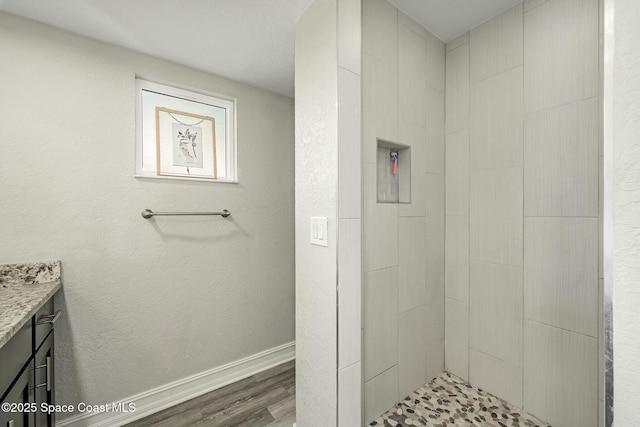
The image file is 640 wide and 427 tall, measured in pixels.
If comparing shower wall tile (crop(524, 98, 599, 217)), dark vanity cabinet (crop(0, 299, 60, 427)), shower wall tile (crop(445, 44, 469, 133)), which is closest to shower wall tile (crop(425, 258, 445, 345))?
shower wall tile (crop(524, 98, 599, 217))

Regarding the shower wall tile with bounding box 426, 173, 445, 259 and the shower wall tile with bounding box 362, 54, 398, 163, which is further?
the shower wall tile with bounding box 426, 173, 445, 259

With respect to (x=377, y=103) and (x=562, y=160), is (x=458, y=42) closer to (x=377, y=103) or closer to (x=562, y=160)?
(x=377, y=103)

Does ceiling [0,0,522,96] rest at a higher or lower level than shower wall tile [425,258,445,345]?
higher

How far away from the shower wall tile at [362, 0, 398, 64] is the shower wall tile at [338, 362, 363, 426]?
4.68ft

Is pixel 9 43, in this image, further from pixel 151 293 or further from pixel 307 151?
pixel 307 151

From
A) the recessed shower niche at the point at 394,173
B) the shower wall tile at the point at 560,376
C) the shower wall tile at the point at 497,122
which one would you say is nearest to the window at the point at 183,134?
the recessed shower niche at the point at 394,173

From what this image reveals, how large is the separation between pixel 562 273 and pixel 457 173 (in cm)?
67

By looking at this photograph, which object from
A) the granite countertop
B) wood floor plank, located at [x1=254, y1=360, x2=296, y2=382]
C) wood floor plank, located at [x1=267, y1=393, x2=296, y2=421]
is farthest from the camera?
wood floor plank, located at [x1=254, y1=360, x2=296, y2=382]

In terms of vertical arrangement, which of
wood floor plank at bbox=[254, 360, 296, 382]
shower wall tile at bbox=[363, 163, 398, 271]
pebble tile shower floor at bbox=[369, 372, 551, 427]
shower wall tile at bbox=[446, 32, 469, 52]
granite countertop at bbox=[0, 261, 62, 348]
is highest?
shower wall tile at bbox=[446, 32, 469, 52]

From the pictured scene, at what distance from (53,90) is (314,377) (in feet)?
6.38

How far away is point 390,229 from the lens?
1.26 m

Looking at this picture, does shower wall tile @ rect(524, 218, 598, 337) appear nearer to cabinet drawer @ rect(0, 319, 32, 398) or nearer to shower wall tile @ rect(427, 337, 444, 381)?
shower wall tile @ rect(427, 337, 444, 381)

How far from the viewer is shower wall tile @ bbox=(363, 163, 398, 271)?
1.18 meters

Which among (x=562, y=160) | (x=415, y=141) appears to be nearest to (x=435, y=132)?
(x=415, y=141)
